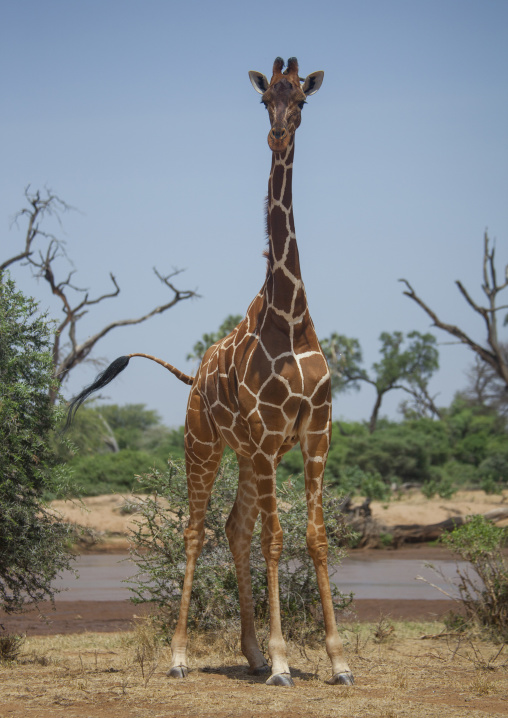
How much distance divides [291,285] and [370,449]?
30793mm

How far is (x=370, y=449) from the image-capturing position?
121 feet

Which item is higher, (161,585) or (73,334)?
(73,334)

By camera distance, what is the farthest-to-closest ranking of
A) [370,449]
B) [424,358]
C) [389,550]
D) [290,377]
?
[424,358] → [370,449] → [389,550] → [290,377]

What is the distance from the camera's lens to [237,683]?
655 centimetres

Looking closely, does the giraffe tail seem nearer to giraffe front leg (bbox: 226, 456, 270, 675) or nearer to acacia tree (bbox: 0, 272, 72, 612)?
acacia tree (bbox: 0, 272, 72, 612)

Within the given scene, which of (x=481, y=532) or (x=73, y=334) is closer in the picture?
(x=481, y=532)

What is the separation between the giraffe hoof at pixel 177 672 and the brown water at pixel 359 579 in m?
6.19

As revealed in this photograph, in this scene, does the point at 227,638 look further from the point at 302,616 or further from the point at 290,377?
the point at 290,377

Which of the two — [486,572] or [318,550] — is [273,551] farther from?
[486,572]

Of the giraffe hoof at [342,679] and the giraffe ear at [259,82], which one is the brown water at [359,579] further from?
the giraffe ear at [259,82]

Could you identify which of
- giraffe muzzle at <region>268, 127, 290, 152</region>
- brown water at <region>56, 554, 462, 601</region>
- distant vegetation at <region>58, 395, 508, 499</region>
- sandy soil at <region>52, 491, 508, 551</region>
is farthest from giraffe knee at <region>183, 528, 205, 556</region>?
distant vegetation at <region>58, 395, 508, 499</region>

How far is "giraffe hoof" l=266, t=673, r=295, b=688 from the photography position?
20.4ft

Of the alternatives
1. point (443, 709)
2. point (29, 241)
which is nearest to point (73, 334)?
point (29, 241)

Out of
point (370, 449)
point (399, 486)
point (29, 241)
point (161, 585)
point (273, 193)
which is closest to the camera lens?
point (273, 193)
